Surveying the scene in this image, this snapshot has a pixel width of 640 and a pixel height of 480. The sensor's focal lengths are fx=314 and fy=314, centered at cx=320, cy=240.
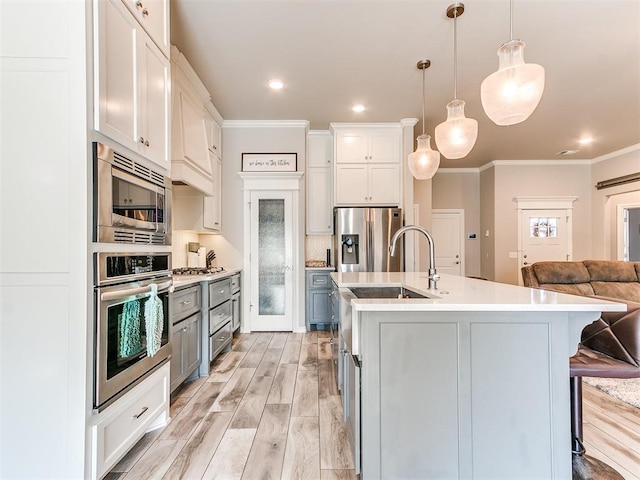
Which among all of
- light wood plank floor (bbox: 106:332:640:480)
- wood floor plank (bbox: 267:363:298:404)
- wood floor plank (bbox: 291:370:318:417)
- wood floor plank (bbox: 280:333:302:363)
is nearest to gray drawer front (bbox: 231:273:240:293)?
wood floor plank (bbox: 280:333:302:363)

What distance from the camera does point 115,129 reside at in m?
1.46

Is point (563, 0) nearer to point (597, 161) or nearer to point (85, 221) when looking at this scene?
point (85, 221)

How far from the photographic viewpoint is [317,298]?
4.34 metres

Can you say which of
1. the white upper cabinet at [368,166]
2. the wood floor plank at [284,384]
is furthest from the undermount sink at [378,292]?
the white upper cabinet at [368,166]

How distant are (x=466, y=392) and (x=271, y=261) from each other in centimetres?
321

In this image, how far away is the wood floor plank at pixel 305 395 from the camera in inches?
84.8

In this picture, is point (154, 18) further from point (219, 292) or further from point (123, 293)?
point (219, 292)

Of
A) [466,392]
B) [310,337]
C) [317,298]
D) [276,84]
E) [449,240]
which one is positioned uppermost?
[276,84]

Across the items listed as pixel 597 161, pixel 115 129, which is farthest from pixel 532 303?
pixel 597 161

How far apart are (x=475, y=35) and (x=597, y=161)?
5.40 m

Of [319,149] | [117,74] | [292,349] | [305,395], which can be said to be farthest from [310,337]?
[117,74]

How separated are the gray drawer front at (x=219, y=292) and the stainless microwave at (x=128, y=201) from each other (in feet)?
3.43

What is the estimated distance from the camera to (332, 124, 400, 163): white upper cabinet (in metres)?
4.43

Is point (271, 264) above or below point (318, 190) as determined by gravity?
below
